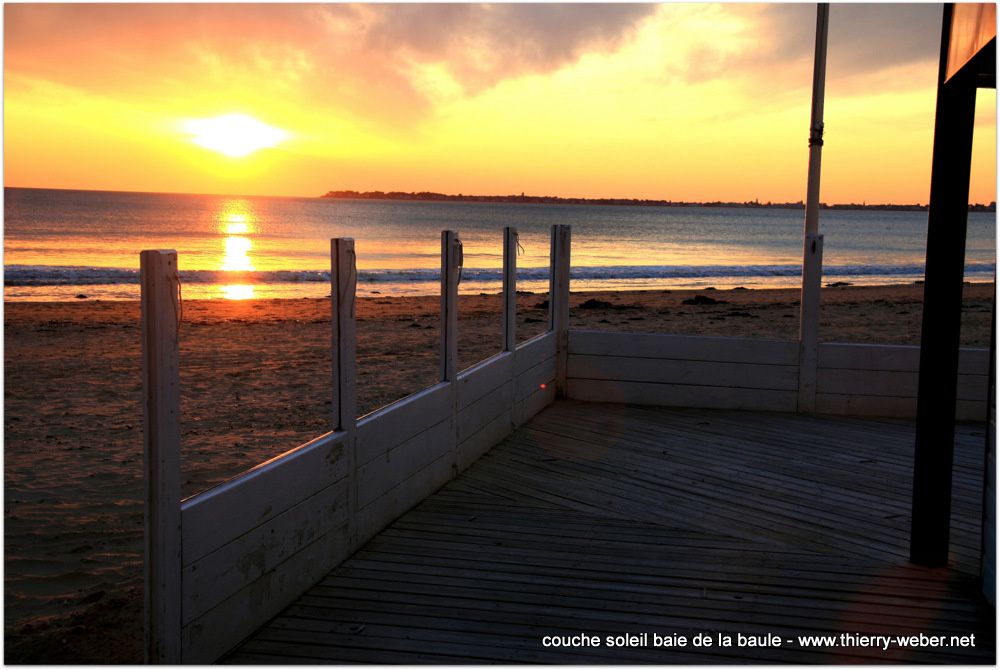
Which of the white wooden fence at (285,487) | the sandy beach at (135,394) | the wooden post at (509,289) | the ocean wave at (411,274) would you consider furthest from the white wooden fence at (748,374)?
the ocean wave at (411,274)

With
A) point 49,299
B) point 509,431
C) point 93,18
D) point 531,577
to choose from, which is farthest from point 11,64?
point 531,577

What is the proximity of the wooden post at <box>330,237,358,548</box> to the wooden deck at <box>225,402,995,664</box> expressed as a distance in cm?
66

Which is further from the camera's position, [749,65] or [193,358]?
[749,65]

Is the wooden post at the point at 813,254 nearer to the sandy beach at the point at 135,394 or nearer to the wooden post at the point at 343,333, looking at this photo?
the sandy beach at the point at 135,394

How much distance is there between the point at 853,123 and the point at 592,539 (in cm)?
2968

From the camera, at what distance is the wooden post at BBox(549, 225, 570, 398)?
737cm

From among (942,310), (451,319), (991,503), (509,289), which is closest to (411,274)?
(509,289)

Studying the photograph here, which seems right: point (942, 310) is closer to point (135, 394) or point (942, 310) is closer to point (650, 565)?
point (650, 565)

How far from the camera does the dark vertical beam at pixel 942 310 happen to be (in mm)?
3641

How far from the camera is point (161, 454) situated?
2594mm

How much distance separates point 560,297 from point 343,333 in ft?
12.9

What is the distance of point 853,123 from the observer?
30156 mm

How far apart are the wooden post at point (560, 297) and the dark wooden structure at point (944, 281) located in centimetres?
380

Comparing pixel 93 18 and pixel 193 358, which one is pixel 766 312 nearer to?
pixel 193 358
